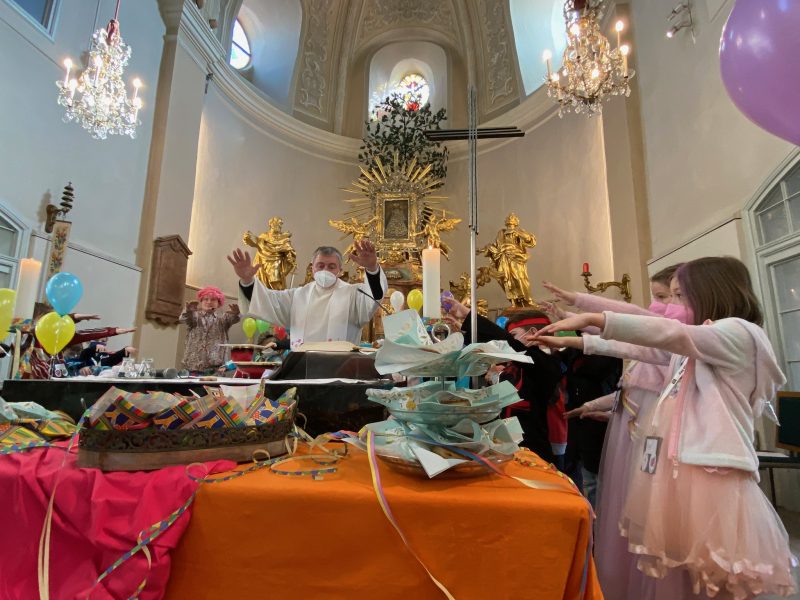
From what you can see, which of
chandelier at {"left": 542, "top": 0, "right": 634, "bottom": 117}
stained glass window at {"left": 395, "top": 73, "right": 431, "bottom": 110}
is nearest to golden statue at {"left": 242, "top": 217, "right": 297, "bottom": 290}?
chandelier at {"left": 542, "top": 0, "right": 634, "bottom": 117}

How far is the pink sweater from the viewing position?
128cm

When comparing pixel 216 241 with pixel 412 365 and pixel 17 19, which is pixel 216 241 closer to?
pixel 17 19

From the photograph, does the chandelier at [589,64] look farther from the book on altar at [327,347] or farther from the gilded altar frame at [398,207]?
the book on altar at [327,347]

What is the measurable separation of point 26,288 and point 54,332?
0.84 ft

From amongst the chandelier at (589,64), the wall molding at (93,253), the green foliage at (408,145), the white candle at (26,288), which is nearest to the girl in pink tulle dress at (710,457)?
the white candle at (26,288)

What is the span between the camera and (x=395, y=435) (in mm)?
956

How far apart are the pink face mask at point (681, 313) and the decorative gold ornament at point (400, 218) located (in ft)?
19.5

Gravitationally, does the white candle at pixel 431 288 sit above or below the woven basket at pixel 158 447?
above

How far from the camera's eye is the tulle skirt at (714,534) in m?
A: 1.23

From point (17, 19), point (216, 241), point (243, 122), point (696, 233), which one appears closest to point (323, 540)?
point (696, 233)

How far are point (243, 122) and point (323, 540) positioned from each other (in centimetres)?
899

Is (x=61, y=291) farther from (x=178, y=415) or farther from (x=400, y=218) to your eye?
(x=400, y=218)

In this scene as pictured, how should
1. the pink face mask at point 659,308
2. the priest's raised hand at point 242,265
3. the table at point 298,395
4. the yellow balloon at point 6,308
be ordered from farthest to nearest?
the priest's raised hand at point 242,265, the pink face mask at point 659,308, the yellow balloon at point 6,308, the table at point 298,395

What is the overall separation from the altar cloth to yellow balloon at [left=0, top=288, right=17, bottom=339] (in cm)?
133
